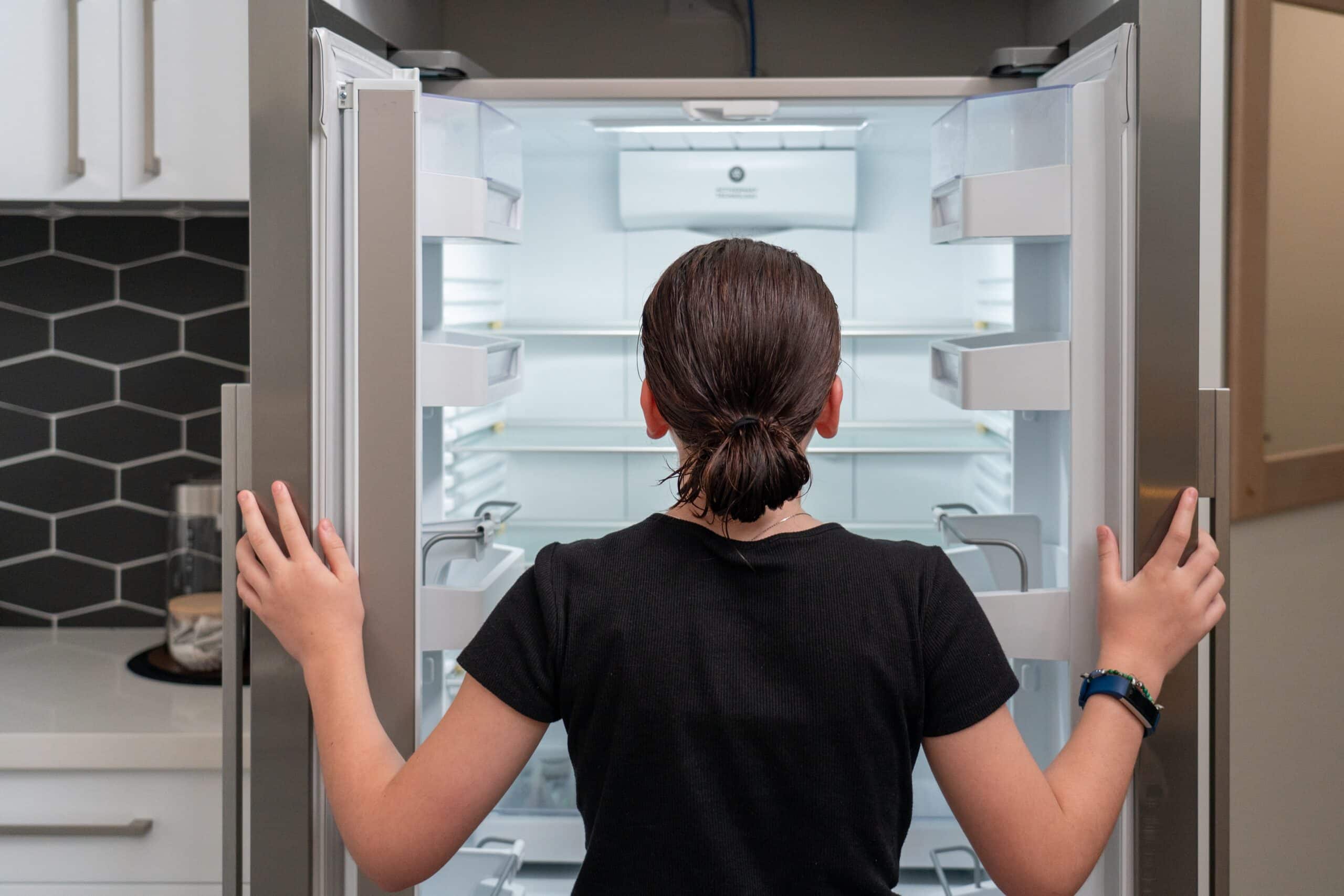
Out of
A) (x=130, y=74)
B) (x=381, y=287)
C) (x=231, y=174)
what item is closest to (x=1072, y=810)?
(x=381, y=287)

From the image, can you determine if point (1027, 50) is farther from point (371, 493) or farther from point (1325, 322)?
point (371, 493)

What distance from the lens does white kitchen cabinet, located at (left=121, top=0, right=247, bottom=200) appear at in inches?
52.0

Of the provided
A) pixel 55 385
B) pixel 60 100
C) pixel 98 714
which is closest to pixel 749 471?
pixel 98 714

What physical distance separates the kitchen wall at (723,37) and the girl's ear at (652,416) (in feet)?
3.15

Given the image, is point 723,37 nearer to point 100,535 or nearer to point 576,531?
point 576,531

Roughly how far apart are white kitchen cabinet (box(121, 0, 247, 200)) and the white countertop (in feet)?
2.11

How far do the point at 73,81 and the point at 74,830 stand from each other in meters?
0.90

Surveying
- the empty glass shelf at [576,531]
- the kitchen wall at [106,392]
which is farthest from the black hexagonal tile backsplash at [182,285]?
the empty glass shelf at [576,531]

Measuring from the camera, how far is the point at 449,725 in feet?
2.48

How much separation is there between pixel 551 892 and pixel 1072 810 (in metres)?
0.74

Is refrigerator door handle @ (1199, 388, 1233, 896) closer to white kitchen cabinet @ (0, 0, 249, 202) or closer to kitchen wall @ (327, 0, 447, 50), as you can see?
kitchen wall @ (327, 0, 447, 50)

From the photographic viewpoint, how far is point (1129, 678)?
2.83ft

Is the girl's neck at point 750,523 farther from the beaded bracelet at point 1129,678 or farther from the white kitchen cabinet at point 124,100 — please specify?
the white kitchen cabinet at point 124,100

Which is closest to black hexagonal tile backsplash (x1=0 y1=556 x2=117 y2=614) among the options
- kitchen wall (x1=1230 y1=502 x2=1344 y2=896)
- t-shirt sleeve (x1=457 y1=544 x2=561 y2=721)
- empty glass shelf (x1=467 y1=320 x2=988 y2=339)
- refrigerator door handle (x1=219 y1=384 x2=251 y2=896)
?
empty glass shelf (x1=467 y1=320 x2=988 y2=339)
